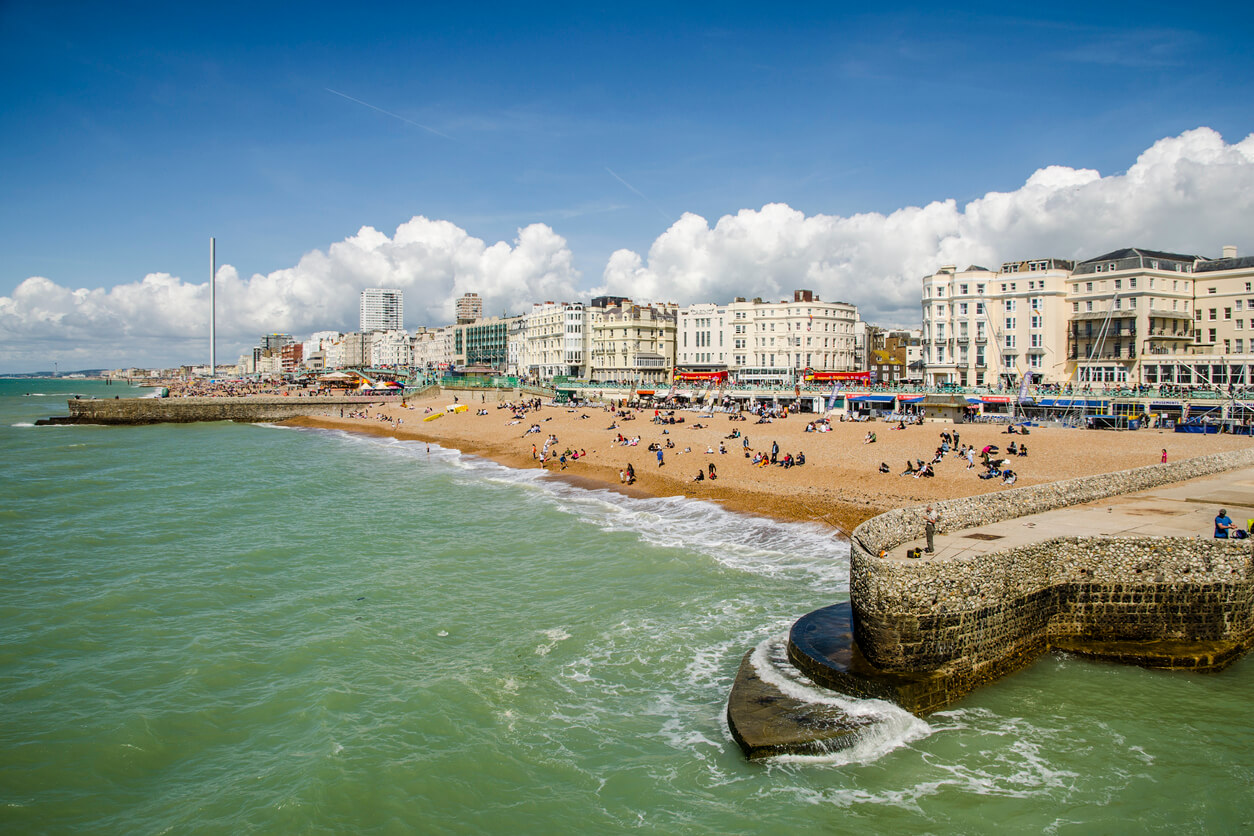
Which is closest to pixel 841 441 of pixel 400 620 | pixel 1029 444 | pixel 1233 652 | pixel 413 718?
pixel 1029 444

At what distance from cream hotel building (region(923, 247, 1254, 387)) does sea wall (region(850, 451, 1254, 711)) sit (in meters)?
43.9

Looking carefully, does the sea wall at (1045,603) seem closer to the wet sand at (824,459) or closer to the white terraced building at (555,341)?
the wet sand at (824,459)

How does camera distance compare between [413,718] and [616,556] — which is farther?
[616,556]

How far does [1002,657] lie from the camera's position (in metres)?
11.9

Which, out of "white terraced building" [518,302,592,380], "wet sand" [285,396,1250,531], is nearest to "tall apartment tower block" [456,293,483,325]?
"white terraced building" [518,302,592,380]

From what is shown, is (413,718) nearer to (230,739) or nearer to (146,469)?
(230,739)

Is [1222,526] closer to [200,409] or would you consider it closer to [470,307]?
[200,409]

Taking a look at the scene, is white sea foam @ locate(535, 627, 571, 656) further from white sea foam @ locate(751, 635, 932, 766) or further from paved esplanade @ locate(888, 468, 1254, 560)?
paved esplanade @ locate(888, 468, 1254, 560)

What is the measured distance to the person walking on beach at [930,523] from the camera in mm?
12477

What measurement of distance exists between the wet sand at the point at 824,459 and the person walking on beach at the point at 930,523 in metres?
9.12

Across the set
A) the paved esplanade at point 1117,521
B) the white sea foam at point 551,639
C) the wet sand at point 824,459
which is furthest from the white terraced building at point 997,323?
the white sea foam at point 551,639

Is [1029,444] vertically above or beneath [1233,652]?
above

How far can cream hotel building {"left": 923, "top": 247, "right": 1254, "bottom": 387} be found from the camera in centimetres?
5066

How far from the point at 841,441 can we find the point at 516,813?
30.0 metres
